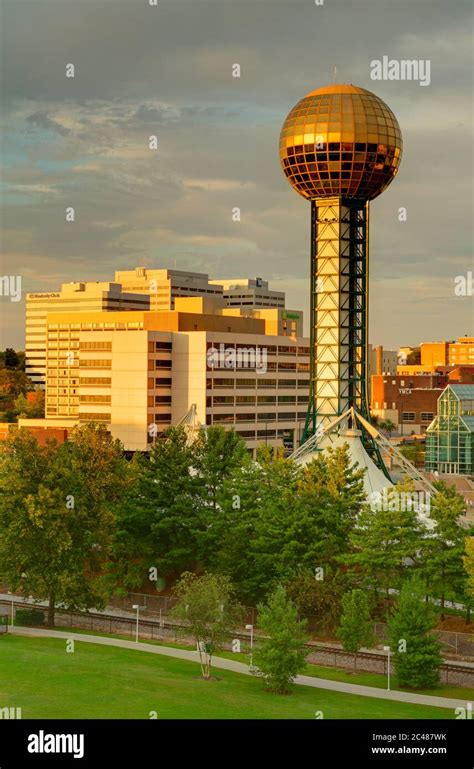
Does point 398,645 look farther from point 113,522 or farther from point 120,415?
point 120,415

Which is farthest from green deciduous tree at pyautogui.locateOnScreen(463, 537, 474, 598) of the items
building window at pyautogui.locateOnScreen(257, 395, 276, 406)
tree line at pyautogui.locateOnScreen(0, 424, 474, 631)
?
building window at pyautogui.locateOnScreen(257, 395, 276, 406)

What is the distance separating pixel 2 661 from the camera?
183 ft

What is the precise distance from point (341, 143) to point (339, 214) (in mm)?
6787

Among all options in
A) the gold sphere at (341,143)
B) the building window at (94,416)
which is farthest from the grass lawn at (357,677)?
the building window at (94,416)

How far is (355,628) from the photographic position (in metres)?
60.4

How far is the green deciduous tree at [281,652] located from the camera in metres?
53.8

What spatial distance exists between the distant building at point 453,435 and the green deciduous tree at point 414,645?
8033cm

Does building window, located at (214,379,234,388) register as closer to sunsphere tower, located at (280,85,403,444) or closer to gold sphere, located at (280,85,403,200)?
sunsphere tower, located at (280,85,403,444)

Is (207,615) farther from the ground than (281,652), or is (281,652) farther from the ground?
(207,615)

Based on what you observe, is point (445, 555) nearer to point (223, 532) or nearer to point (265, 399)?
point (223, 532)

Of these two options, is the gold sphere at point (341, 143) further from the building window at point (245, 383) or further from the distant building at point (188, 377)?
the building window at point (245, 383)

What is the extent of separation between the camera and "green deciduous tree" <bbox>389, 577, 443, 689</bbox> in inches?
2213

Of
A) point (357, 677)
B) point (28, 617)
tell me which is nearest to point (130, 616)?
point (28, 617)
